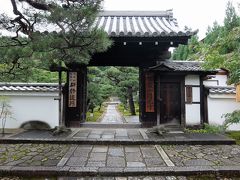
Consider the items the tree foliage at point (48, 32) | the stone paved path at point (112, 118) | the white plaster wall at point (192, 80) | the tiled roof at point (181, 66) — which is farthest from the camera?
the stone paved path at point (112, 118)

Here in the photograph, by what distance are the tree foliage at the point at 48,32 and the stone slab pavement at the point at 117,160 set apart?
2.14 m

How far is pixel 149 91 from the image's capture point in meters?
9.25

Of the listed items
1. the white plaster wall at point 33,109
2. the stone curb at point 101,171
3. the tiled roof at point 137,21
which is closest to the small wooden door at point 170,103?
the tiled roof at point 137,21

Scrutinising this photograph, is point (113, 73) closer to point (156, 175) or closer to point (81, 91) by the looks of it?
point (81, 91)

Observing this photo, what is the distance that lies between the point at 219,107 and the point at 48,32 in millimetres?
7290

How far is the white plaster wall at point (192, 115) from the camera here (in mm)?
9258

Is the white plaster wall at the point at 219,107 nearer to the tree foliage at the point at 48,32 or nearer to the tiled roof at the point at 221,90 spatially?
the tiled roof at the point at 221,90

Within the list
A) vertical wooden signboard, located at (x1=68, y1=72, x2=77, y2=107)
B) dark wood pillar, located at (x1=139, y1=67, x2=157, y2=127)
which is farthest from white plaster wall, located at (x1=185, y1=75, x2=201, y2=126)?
vertical wooden signboard, located at (x1=68, y1=72, x2=77, y2=107)

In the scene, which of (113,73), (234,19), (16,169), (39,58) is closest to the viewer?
(16,169)

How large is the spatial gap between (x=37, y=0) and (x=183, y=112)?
21.6 feet

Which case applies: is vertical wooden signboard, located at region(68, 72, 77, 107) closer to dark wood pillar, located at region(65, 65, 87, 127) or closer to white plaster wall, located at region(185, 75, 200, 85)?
dark wood pillar, located at region(65, 65, 87, 127)

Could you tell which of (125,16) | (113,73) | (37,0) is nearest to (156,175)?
(37,0)

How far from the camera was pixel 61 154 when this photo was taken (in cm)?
572

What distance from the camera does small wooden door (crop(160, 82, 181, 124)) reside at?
9164 mm
